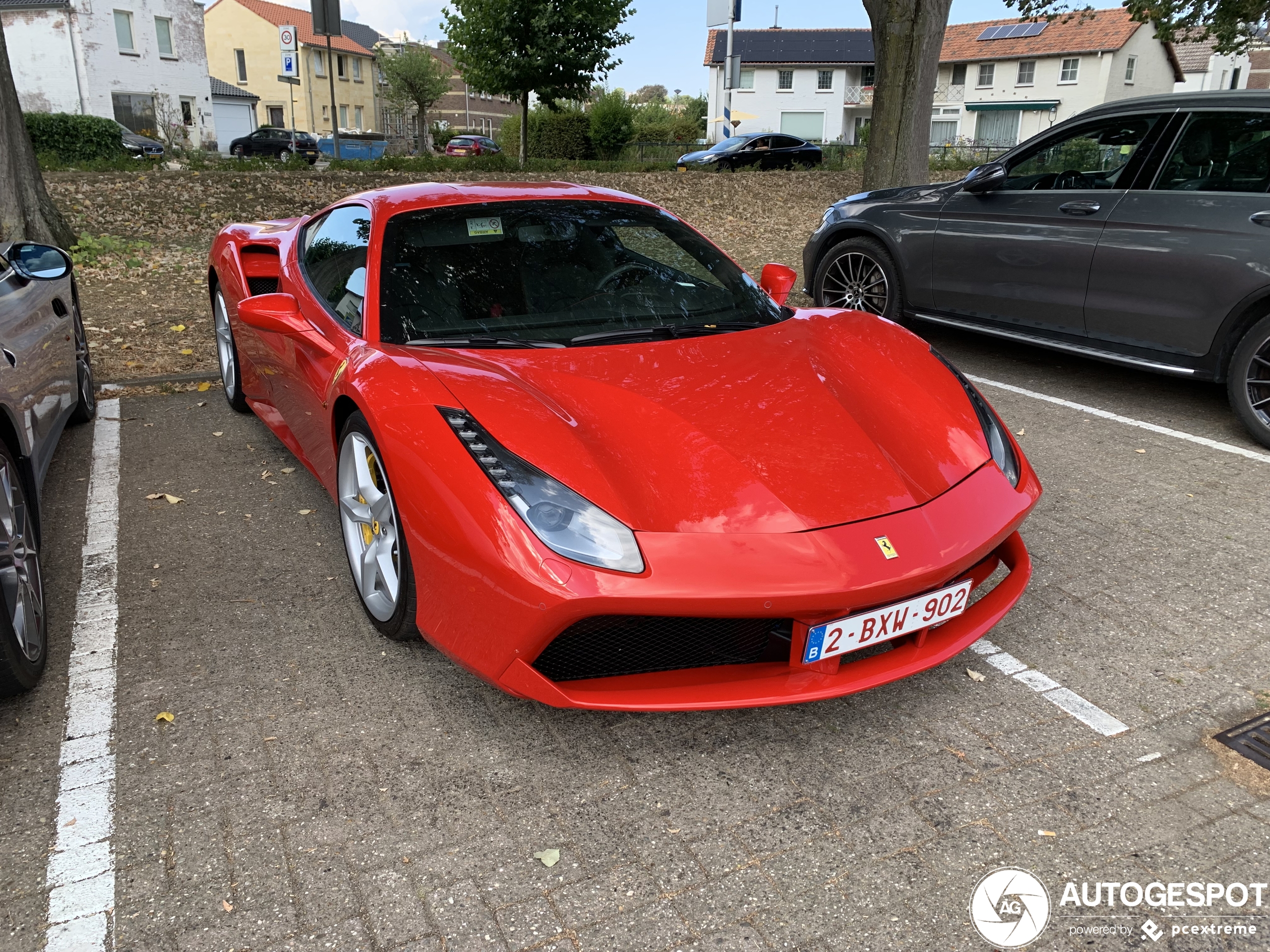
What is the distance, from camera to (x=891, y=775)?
7.94 feet

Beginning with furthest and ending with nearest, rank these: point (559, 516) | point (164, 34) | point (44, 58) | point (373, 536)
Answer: point (164, 34) → point (44, 58) → point (373, 536) → point (559, 516)

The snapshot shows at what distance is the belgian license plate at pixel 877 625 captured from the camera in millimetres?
2299

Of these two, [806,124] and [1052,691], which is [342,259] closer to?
[1052,691]

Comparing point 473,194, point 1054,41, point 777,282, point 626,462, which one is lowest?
point 626,462

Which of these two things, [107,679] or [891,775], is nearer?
[891,775]

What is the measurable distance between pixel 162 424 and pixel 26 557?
259 cm

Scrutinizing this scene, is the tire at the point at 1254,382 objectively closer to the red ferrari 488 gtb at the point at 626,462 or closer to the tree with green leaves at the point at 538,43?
the red ferrari 488 gtb at the point at 626,462

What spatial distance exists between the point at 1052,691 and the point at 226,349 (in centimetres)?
Answer: 456

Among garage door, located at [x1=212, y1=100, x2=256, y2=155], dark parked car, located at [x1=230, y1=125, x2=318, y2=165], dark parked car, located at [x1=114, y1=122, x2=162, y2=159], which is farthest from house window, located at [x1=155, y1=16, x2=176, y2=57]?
dark parked car, located at [x1=114, y1=122, x2=162, y2=159]

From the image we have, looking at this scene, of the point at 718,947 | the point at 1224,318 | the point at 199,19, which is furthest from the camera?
the point at 199,19

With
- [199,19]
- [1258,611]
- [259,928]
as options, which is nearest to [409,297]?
[259,928]

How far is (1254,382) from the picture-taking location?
4758 millimetres

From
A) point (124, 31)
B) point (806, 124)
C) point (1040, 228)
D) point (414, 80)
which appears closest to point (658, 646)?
point (1040, 228)

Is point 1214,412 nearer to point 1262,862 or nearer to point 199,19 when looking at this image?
point 1262,862
